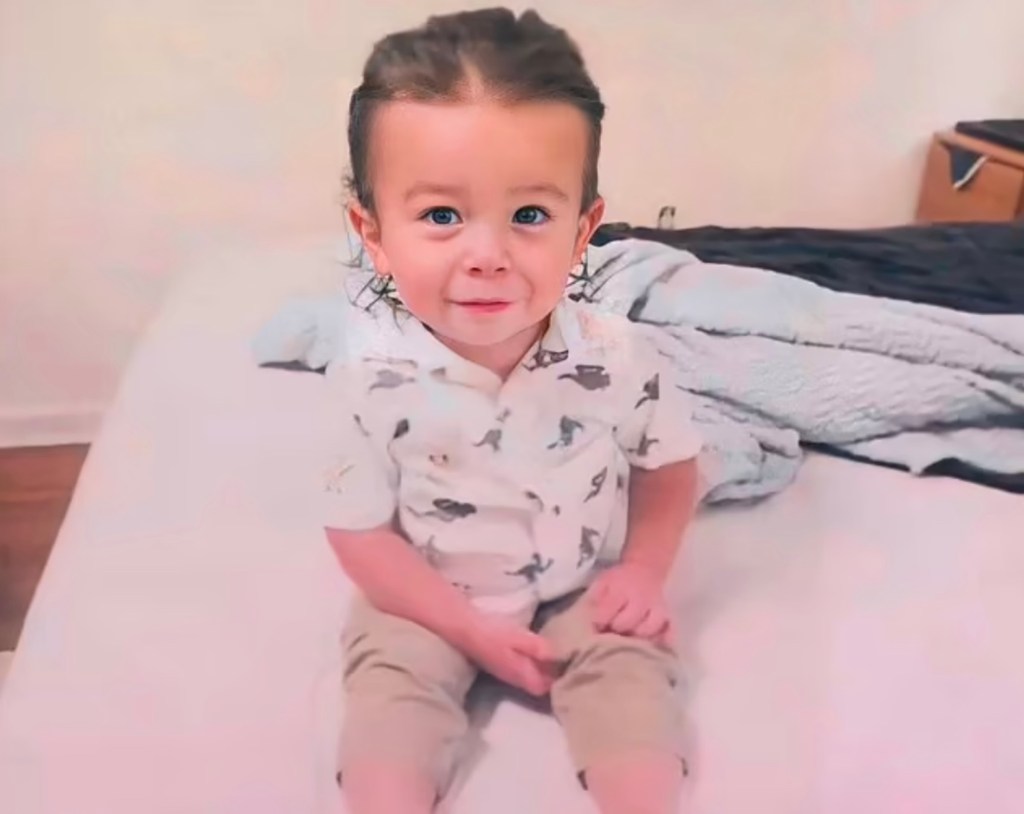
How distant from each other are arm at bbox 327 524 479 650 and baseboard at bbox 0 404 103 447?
1.40m

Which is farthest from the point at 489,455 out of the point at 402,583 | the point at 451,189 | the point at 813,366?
the point at 813,366

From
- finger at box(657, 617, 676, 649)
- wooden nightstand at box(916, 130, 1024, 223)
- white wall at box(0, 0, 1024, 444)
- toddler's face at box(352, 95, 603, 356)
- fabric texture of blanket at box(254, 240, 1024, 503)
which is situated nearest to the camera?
toddler's face at box(352, 95, 603, 356)

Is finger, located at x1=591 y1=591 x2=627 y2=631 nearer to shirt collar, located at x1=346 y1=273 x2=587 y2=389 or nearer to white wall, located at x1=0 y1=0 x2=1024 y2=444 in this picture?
shirt collar, located at x1=346 y1=273 x2=587 y2=389

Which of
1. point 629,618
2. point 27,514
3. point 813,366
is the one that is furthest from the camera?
point 27,514

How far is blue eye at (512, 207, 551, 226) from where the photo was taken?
0.78 metres

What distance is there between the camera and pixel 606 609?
866 millimetres

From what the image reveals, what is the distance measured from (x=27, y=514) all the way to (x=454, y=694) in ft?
4.23

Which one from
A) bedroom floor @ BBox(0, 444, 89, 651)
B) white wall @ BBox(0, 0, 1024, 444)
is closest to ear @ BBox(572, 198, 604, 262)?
bedroom floor @ BBox(0, 444, 89, 651)

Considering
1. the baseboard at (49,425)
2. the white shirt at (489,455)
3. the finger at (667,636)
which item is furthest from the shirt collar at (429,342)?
the baseboard at (49,425)

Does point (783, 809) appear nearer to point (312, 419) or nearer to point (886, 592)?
point (886, 592)

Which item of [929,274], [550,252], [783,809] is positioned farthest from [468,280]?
[929,274]

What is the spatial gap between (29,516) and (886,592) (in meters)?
1.40

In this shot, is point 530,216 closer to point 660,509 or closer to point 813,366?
point 660,509

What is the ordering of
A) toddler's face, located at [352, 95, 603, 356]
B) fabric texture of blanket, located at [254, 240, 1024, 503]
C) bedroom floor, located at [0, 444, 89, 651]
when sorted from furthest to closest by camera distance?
bedroom floor, located at [0, 444, 89, 651], fabric texture of blanket, located at [254, 240, 1024, 503], toddler's face, located at [352, 95, 603, 356]
